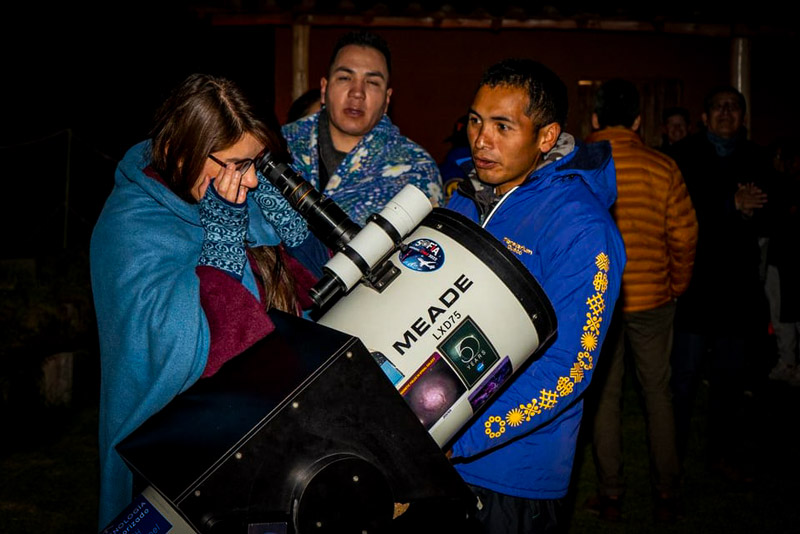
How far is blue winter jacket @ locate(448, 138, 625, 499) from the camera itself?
1701mm

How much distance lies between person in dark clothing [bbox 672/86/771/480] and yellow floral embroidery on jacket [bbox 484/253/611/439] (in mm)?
2377

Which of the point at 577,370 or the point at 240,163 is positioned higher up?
the point at 240,163

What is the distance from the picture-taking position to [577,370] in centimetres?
171

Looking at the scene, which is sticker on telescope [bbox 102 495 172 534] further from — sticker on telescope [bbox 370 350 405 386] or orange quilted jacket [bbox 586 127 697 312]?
orange quilted jacket [bbox 586 127 697 312]

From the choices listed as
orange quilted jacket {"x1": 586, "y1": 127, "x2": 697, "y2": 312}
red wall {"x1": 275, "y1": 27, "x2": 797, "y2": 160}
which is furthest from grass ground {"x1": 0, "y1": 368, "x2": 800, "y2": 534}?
red wall {"x1": 275, "y1": 27, "x2": 797, "y2": 160}

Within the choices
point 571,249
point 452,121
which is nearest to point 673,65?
point 452,121

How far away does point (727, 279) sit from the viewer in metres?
3.88

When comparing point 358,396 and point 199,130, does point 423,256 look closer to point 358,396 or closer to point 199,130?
point 358,396

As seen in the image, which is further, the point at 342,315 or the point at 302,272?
the point at 302,272

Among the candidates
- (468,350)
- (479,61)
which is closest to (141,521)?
(468,350)

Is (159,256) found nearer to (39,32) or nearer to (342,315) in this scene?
(342,315)

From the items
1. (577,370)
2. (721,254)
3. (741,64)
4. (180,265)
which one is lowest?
(721,254)

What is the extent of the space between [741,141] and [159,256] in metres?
3.53

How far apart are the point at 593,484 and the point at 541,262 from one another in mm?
2651
